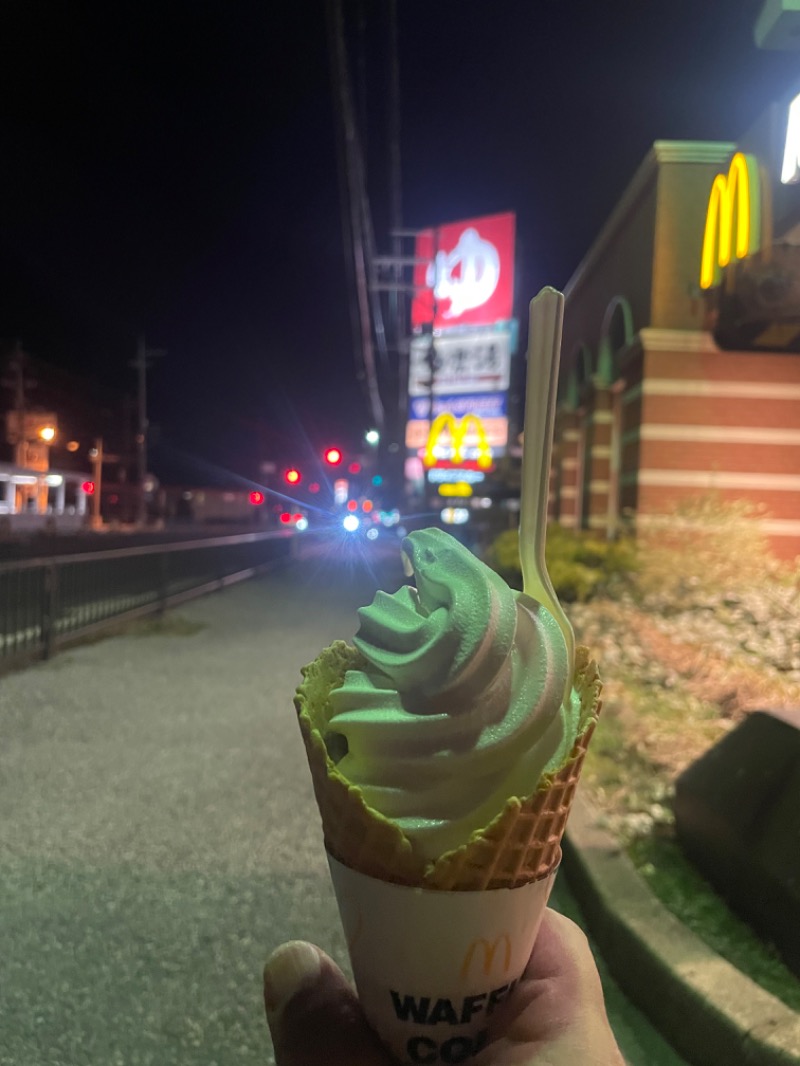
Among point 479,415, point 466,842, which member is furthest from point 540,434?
point 479,415

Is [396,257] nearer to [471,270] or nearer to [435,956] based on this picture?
[471,270]

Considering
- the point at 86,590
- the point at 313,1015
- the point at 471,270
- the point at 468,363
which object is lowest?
the point at 86,590

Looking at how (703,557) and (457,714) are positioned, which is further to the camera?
(703,557)

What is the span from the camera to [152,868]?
12.8 ft

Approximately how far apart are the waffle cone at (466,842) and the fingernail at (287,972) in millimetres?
264

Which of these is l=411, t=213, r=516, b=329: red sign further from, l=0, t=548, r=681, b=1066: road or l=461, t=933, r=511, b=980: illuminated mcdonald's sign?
l=461, t=933, r=511, b=980: illuminated mcdonald's sign

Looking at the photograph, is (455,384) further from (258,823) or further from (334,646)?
(334,646)

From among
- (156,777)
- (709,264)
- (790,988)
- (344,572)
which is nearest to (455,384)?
(344,572)

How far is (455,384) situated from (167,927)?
87.2 feet

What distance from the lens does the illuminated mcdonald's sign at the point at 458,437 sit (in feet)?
86.1

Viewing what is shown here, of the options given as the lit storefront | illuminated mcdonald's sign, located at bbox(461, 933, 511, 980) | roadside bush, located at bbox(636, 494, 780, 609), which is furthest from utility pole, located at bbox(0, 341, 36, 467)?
illuminated mcdonald's sign, located at bbox(461, 933, 511, 980)

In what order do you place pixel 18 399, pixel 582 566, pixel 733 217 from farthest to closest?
pixel 18 399 → pixel 582 566 → pixel 733 217

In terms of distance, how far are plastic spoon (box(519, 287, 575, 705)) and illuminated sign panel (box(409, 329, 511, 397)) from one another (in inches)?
1004

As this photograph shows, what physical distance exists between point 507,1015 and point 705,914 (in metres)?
2.15
